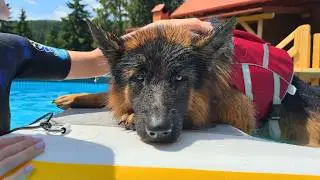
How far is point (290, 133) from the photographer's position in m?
3.11

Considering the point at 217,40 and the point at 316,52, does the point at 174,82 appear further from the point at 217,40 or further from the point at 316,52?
the point at 316,52

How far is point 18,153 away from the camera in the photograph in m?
1.81

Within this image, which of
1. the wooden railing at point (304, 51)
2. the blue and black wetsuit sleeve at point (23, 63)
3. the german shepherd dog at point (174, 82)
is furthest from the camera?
the wooden railing at point (304, 51)

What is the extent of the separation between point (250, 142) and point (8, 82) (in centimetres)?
152

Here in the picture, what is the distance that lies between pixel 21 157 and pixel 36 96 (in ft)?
32.0

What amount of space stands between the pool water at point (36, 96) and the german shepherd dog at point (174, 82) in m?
3.38

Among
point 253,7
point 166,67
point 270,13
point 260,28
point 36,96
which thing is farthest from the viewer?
point 260,28

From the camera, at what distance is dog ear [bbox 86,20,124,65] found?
103 inches

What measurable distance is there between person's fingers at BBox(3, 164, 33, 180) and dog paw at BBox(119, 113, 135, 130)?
2.48 ft

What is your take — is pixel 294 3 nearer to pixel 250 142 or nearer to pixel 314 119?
pixel 314 119

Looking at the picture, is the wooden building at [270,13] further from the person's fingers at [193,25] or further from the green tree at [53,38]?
the green tree at [53,38]

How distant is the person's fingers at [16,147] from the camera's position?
1.77m

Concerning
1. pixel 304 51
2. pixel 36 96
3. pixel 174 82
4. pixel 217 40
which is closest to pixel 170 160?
pixel 174 82

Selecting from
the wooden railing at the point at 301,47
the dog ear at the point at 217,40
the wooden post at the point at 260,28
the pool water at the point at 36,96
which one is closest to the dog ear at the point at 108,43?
the dog ear at the point at 217,40
